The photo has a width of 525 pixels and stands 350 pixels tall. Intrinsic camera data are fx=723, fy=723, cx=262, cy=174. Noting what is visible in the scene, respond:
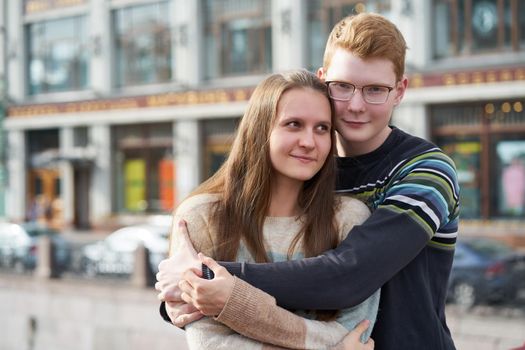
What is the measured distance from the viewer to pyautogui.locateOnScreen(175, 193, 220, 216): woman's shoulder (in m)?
2.38

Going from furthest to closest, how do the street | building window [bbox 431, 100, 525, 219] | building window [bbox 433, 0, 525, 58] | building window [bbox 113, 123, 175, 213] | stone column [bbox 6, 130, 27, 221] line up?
1. stone column [bbox 6, 130, 27, 221]
2. building window [bbox 113, 123, 175, 213]
3. building window [bbox 431, 100, 525, 219]
4. building window [bbox 433, 0, 525, 58]
5. the street

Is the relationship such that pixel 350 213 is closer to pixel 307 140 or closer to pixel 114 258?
pixel 307 140

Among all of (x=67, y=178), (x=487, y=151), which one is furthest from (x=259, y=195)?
(x=67, y=178)

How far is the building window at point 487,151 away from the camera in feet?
67.4

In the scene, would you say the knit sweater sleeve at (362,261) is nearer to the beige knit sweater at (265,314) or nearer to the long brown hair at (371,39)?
the beige knit sweater at (265,314)

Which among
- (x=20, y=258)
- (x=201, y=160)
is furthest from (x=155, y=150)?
(x=20, y=258)

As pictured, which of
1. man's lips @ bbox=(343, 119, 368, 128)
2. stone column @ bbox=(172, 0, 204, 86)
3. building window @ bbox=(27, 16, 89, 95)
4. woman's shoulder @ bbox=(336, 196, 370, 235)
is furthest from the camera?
building window @ bbox=(27, 16, 89, 95)

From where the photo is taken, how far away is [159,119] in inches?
1053

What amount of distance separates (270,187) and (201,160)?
23652 millimetres

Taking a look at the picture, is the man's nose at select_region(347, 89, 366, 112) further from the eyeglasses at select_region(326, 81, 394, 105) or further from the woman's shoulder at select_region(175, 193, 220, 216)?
the woman's shoulder at select_region(175, 193, 220, 216)

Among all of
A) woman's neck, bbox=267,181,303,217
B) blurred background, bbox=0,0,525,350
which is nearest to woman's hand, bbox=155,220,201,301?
woman's neck, bbox=267,181,303,217

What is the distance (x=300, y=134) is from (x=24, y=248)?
15.8 metres

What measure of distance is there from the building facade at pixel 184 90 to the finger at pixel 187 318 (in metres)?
15.7

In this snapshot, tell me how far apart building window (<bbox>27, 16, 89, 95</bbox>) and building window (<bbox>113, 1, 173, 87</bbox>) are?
72.9 inches
